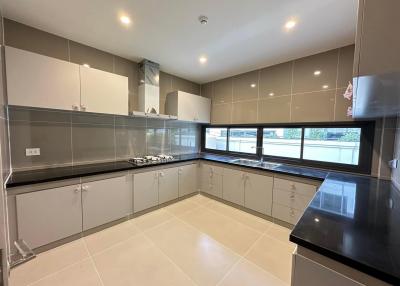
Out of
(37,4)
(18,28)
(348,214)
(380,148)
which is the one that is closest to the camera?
(348,214)

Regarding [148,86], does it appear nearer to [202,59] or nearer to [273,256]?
[202,59]

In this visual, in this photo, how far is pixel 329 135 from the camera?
250 cm

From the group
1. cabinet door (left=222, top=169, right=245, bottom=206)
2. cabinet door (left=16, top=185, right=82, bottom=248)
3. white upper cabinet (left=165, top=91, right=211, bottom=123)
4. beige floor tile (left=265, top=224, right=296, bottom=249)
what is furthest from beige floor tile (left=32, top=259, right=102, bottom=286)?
white upper cabinet (left=165, top=91, right=211, bottom=123)

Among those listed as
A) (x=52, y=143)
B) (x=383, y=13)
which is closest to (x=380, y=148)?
(x=383, y=13)

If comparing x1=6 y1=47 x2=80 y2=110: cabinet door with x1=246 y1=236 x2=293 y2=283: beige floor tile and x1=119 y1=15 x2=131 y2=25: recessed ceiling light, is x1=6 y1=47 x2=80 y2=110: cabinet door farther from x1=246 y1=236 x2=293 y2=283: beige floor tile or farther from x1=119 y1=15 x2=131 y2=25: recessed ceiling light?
x1=246 y1=236 x2=293 y2=283: beige floor tile

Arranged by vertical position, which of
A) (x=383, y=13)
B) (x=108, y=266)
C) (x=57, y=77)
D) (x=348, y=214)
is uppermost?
(x=57, y=77)

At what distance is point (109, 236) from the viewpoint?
211cm

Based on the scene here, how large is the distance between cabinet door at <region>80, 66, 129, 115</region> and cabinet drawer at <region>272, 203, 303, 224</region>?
2.66 meters

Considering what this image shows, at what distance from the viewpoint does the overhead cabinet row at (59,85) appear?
1.72 metres

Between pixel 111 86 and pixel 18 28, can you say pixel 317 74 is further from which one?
pixel 18 28

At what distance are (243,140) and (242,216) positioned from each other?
152cm

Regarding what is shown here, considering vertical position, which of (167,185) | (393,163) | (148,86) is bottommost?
(167,185)

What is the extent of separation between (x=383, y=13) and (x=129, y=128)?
9.81 ft

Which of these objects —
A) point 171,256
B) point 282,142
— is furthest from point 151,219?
point 282,142
